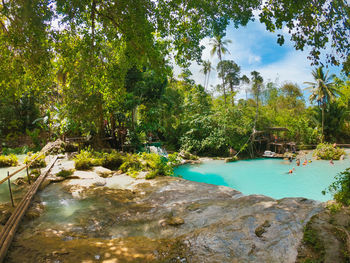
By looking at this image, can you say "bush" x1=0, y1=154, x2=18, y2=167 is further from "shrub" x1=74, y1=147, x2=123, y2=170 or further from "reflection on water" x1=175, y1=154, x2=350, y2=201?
"reflection on water" x1=175, y1=154, x2=350, y2=201

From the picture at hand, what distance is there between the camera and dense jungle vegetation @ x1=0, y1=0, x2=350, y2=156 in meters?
4.53

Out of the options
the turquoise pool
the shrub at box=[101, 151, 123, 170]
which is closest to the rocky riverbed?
the shrub at box=[101, 151, 123, 170]

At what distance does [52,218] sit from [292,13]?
235 inches

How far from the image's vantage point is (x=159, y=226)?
3.80m

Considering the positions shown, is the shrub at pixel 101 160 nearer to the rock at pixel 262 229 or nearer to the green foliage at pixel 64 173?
the green foliage at pixel 64 173

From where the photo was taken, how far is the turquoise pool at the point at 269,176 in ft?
37.8

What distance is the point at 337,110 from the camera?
25859 millimetres

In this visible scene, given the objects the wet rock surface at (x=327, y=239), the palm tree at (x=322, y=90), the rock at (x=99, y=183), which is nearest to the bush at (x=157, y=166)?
the rock at (x=99, y=183)

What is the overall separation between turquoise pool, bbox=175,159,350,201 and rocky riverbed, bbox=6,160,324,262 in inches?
287

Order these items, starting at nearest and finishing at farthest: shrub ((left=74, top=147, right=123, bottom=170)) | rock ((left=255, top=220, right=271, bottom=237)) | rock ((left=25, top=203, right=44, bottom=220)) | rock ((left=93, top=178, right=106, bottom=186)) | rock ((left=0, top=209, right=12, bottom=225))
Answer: rock ((left=255, top=220, right=271, bottom=237))
rock ((left=0, top=209, right=12, bottom=225))
rock ((left=25, top=203, right=44, bottom=220))
rock ((left=93, top=178, right=106, bottom=186))
shrub ((left=74, top=147, right=123, bottom=170))

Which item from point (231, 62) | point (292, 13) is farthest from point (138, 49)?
point (231, 62)

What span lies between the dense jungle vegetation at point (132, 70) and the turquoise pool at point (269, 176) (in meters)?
3.51

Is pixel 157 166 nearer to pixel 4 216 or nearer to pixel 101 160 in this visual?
pixel 101 160

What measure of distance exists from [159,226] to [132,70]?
1210 cm
